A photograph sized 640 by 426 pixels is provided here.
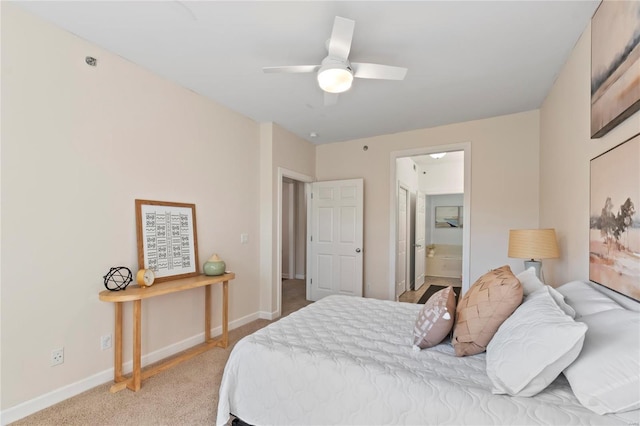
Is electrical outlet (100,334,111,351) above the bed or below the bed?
below

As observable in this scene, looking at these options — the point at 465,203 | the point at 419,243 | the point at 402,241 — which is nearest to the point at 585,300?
the point at 465,203

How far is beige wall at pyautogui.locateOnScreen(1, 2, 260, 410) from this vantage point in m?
1.92

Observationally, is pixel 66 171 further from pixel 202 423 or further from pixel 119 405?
pixel 202 423

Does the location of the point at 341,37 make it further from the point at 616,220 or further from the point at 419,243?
the point at 419,243

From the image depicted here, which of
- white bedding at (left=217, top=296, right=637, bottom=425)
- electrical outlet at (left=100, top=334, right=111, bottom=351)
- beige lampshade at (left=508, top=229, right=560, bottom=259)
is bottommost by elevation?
electrical outlet at (left=100, top=334, right=111, bottom=351)

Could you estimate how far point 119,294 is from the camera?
2.23 m

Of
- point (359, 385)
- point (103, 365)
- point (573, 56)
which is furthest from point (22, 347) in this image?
point (573, 56)

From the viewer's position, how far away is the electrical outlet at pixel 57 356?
209 centimetres

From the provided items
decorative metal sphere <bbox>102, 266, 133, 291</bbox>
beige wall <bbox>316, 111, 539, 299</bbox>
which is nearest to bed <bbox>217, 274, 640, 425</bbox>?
decorative metal sphere <bbox>102, 266, 133, 291</bbox>

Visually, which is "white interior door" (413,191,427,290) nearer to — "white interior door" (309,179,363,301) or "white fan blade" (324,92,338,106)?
"white interior door" (309,179,363,301)

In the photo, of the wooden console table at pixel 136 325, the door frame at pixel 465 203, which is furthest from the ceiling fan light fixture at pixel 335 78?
the door frame at pixel 465 203

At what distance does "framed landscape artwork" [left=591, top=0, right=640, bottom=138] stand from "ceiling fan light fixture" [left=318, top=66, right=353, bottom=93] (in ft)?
4.70

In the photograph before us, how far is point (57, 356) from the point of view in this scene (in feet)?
6.95

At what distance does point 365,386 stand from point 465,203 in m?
3.24
